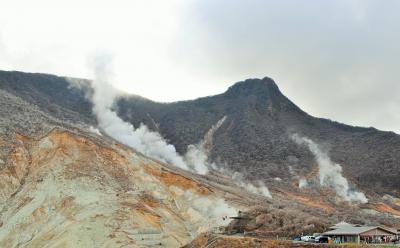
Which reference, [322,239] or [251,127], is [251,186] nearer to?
[251,127]

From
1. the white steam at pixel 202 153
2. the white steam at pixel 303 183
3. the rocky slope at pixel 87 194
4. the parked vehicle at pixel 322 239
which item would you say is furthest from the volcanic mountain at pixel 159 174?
the parked vehicle at pixel 322 239

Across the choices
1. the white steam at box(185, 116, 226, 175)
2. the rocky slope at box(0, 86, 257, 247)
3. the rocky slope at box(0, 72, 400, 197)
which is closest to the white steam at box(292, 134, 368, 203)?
the rocky slope at box(0, 72, 400, 197)

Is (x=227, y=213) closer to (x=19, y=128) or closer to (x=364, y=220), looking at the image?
(x=364, y=220)

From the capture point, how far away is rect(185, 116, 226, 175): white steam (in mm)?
110381

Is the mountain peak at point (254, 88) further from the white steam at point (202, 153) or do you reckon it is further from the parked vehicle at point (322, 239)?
the parked vehicle at point (322, 239)

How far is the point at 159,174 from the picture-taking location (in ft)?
241

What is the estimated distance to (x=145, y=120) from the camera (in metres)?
131

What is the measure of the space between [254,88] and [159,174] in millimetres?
Result: 76291

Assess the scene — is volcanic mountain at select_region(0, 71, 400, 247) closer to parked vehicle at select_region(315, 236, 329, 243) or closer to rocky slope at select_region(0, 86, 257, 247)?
rocky slope at select_region(0, 86, 257, 247)

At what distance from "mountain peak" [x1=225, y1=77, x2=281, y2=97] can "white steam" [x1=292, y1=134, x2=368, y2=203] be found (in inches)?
891

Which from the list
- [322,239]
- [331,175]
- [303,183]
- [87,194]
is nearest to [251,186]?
[303,183]

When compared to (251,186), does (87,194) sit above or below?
below

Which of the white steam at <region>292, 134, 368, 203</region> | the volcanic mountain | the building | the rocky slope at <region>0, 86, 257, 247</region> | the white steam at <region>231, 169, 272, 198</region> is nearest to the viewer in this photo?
the building

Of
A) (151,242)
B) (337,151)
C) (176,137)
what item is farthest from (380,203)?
(151,242)
